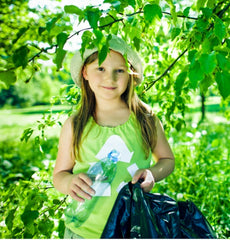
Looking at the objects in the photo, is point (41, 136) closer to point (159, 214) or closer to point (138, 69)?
point (138, 69)

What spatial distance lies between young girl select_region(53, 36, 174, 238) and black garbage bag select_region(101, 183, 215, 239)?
0.26 m

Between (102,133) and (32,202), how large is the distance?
0.58 m

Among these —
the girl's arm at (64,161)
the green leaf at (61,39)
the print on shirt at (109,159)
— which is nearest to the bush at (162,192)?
the girl's arm at (64,161)

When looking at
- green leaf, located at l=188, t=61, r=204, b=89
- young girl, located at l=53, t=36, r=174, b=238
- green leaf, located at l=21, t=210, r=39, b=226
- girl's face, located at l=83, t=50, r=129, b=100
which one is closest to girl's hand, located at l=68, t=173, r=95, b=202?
young girl, located at l=53, t=36, r=174, b=238

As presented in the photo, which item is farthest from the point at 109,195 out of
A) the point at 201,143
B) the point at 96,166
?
the point at 201,143

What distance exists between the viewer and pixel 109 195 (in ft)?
5.13

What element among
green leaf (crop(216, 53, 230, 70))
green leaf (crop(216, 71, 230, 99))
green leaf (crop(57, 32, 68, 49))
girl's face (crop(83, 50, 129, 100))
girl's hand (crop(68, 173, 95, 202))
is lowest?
girl's hand (crop(68, 173, 95, 202))

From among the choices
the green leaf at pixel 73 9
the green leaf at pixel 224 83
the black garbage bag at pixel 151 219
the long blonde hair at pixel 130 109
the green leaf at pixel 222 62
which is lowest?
the black garbage bag at pixel 151 219

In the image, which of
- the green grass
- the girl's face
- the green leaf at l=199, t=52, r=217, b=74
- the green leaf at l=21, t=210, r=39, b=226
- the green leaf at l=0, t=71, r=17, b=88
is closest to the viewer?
the green leaf at l=199, t=52, r=217, b=74

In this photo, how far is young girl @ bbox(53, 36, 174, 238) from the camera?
1.58 metres

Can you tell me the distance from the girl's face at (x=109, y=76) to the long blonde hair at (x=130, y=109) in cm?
8

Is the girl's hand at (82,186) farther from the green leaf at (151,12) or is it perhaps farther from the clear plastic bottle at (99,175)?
the green leaf at (151,12)

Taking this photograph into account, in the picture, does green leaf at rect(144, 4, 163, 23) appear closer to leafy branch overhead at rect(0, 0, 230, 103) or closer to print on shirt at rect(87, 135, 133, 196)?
leafy branch overhead at rect(0, 0, 230, 103)

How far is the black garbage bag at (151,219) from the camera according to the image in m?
1.20
